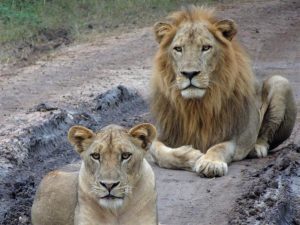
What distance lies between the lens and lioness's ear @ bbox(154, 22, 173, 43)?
6.97 meters

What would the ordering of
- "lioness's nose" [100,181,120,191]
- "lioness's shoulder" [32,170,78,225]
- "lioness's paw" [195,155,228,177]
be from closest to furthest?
1. "lioness's nose" [100,181,120,191]
2. "lioness's shoulder" [32,170,78,225]
3. "lioness's paw" [195,155,228,177]

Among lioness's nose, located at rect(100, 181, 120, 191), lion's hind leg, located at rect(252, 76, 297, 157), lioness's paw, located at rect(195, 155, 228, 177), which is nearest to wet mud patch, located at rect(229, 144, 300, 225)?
lioness's paw, located at rect(195, 155, 228, 177)

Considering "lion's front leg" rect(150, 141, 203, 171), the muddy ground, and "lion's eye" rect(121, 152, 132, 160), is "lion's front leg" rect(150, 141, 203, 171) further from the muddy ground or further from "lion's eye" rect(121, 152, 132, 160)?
"lion's eye" rect(121, 152, 132, 160)

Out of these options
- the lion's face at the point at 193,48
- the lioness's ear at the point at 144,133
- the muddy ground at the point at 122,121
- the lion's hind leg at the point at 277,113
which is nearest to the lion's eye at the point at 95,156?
the lioness's ear at the point at 144,133

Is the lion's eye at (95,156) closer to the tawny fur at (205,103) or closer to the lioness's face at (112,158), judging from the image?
the lioness's face at (112,158)

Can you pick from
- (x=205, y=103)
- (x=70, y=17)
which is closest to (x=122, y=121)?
(x=205, y=103)

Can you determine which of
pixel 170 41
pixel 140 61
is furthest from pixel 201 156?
pixel 140 61

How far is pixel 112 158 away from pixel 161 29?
8.80 ft

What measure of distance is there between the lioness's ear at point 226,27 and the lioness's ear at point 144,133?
2.33m

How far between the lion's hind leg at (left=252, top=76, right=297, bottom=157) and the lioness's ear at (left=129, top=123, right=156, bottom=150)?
2806 mm

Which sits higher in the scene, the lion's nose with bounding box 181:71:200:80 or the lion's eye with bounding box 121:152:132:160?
the lion's eye with bounding box 121:152:132:160

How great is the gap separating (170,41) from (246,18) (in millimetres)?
7601

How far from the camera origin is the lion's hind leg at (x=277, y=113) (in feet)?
24.5

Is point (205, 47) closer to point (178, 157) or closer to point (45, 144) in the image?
point (178, 157)
